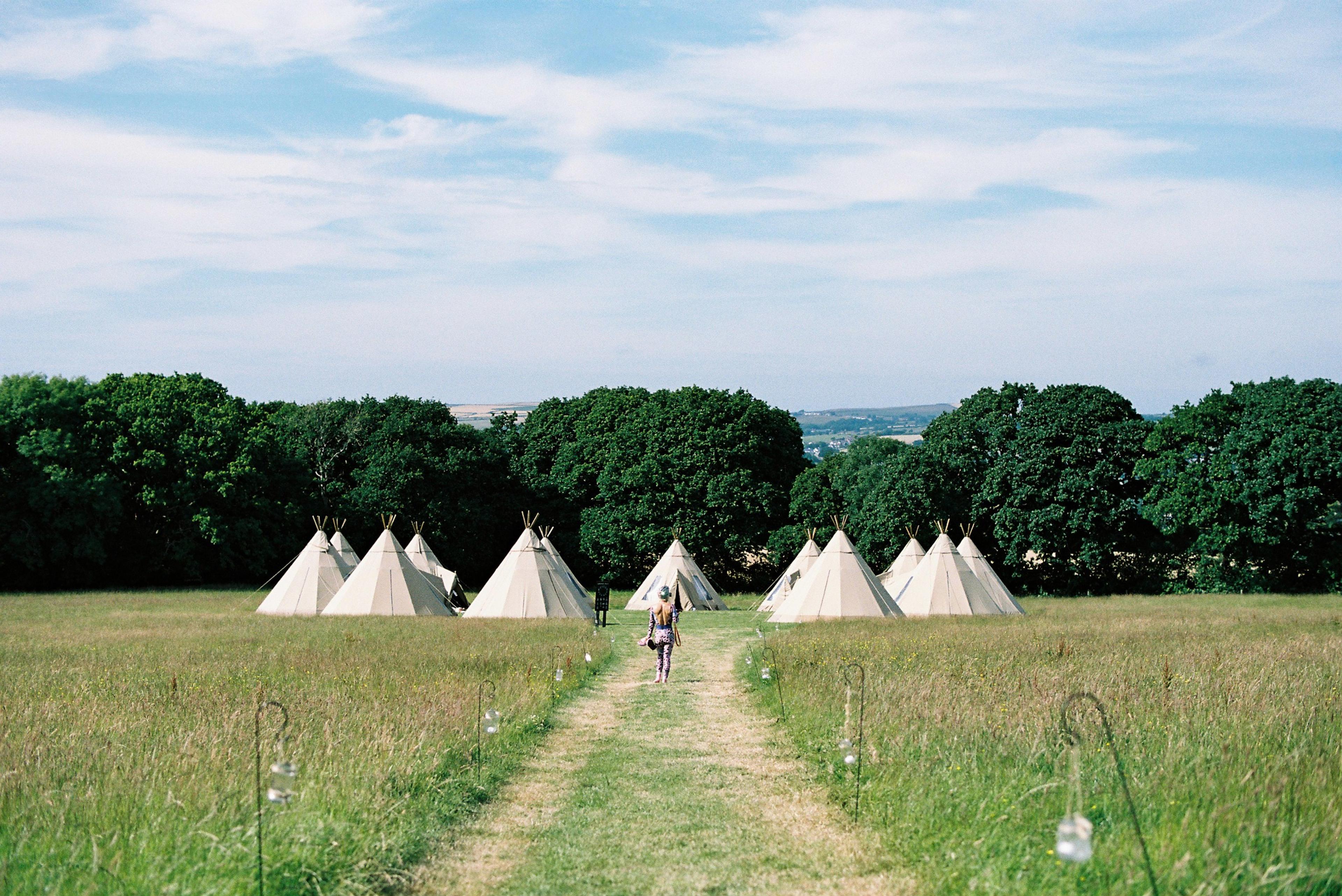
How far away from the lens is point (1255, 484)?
34.8 metres

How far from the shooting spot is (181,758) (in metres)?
8.30

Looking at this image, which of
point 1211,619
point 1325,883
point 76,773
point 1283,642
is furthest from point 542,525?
point 1325,883

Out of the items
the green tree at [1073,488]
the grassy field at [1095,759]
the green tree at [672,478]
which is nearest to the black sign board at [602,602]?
the grassy field at [1095,759]

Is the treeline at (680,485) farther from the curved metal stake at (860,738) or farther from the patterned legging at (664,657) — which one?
the curved metal stake at (860,738)

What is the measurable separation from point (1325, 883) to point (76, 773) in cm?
798

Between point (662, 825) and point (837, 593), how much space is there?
67.7 feet

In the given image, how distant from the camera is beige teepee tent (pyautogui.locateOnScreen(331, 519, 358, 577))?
108 feet

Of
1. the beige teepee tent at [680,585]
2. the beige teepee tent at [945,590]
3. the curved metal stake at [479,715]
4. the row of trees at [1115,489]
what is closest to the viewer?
the curved metal stake at [479,715]

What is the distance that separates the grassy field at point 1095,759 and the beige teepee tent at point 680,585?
1734 centimetres

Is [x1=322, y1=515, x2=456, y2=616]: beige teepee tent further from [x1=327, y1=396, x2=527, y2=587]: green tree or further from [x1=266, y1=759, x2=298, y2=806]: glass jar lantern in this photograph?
[x1=266, y1=759, x2=298, y2=806]: glass jar lantern

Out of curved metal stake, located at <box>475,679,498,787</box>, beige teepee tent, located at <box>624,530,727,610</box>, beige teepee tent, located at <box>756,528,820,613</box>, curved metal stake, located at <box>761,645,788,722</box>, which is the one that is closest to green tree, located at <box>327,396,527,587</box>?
beige teepee tent, located at <box>624,530,727,610</box>

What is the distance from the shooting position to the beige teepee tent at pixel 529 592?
89.8ft

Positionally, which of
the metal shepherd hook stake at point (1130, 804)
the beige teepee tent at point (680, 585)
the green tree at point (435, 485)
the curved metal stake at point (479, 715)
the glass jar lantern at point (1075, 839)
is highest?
the green tree at point (435, 485)

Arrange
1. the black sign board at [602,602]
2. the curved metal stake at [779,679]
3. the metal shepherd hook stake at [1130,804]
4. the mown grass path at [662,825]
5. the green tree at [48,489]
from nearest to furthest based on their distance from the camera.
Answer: the metal shepherd hook stake at [1130,804] → the mown grass path at [662,825] → the curved metal stake at [779,679] → the black sign board at [602,602] → the green tree at [48,489]
